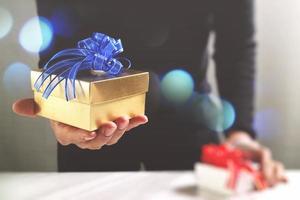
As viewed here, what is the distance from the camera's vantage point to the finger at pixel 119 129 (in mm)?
496

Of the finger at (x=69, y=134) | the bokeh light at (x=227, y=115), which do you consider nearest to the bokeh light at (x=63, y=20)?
the finger at (x=69, y=134)

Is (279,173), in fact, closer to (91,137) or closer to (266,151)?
(266,151)

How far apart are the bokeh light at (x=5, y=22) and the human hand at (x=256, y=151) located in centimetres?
35

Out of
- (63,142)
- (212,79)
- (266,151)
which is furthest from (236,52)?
(63,142)

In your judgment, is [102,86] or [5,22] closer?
[102,86]

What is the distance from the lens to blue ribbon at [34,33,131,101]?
472 mm

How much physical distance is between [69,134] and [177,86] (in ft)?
0.55

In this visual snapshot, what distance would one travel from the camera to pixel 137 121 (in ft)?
1.75

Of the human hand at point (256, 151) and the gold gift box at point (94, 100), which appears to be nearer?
the gold gift box at point (94, 100)

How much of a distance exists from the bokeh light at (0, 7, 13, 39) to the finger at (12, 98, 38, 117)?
3.9 inches

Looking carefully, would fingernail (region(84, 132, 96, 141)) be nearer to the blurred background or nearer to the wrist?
the blurred background

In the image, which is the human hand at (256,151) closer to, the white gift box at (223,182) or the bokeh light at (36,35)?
the white gift box at (223,182)

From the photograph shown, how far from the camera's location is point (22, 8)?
541 mm

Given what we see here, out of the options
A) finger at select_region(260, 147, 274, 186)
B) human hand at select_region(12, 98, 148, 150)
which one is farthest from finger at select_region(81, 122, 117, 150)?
finger at select_region(260, 147, 274, 186)
